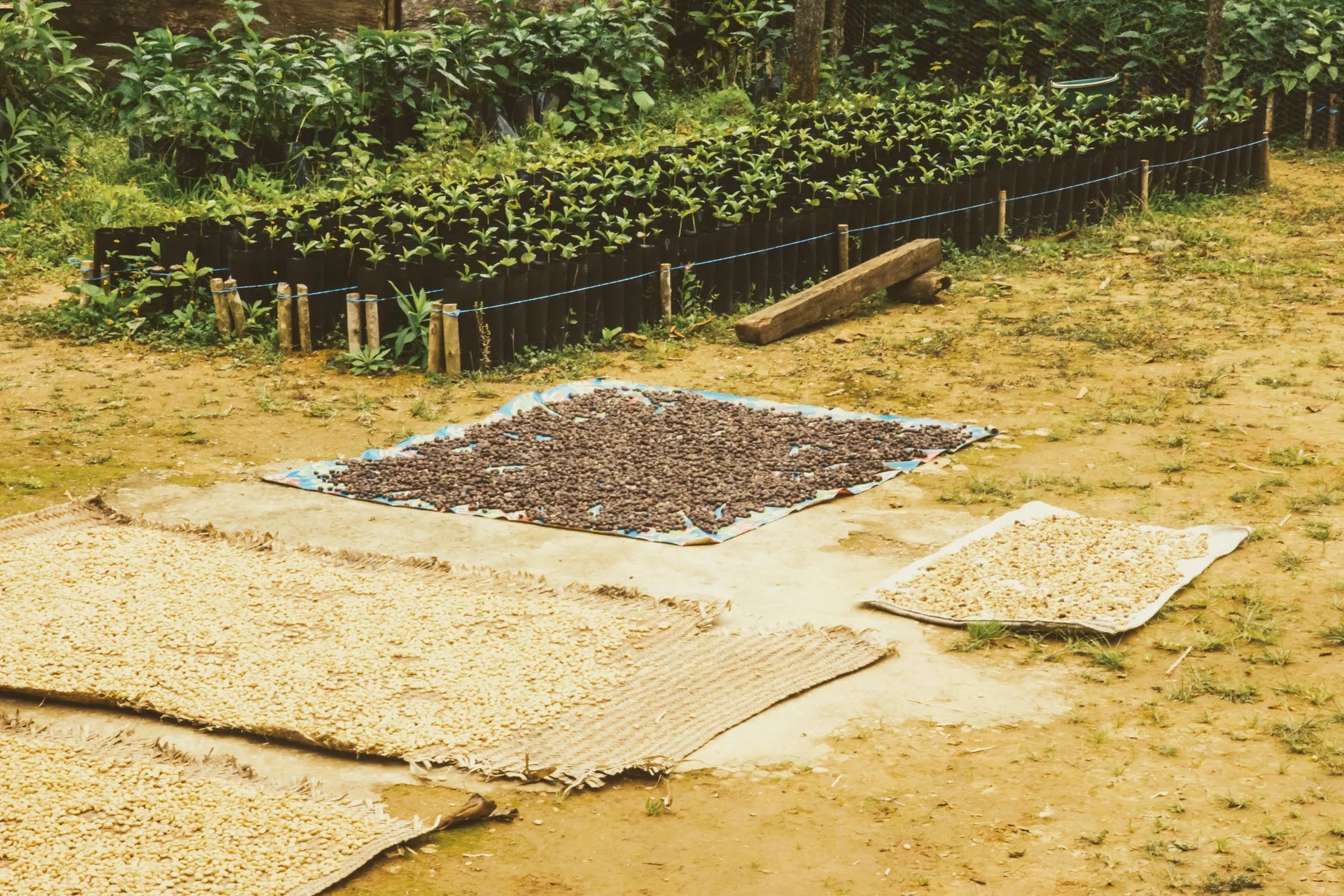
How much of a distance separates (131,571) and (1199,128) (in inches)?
480

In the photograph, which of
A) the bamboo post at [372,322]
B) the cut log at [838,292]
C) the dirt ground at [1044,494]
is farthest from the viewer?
the cut log at [838,292]

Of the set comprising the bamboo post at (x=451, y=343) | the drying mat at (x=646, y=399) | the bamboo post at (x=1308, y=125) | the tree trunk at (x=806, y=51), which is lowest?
the drying mat at (x=646, y=399)

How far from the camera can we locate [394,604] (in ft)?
19.3

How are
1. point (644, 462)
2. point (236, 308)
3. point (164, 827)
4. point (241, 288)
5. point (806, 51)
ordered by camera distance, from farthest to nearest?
point (806, 51)
point (241, 288)
point (236, 308)
point (644, 462)
point (164, 827)

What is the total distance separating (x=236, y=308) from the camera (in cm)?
997

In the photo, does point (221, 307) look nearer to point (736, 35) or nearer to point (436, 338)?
point (436, 338)

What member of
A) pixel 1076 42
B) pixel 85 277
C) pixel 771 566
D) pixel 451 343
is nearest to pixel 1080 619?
pixel 771 566

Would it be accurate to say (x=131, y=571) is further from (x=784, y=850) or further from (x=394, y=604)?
(x=784, y=850)

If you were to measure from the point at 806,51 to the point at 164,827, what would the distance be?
12446 mm

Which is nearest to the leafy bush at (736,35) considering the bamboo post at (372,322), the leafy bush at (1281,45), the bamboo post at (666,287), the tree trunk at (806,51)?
the tree trunk at (806,51)

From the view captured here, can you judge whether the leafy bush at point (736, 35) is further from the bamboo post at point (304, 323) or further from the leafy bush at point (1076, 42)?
the bamboo post at point (304, 323)

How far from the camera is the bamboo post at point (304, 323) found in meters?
9.70

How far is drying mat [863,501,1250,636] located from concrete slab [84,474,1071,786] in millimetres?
95

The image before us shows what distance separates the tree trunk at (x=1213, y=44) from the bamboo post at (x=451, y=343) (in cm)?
1096
